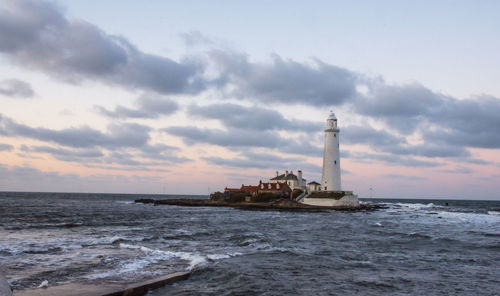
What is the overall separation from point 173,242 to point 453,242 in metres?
20.9

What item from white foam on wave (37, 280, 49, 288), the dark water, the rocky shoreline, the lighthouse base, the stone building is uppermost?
the stone building

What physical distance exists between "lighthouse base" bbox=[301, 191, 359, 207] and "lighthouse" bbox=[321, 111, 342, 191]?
55.0 inches

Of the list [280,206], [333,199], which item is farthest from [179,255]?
[280,206]

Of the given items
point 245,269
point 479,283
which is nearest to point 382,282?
point 479,283

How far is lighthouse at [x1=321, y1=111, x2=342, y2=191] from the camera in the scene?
71.8 m

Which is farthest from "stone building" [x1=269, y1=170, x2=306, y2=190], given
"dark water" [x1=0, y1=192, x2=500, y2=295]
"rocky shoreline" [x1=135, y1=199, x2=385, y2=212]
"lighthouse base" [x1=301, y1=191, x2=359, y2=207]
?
"dark water" [x1=0, y1=192, x2=500, y2=295]

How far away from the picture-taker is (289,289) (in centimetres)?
1460

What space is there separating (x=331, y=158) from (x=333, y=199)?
743 cm

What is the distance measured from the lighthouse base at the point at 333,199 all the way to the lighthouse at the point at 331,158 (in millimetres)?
1396

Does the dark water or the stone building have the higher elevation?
the stone building

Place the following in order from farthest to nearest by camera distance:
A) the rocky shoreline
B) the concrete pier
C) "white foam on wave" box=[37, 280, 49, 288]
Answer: the rocky shoreline < "white foam on wave" box=[37, 280, 49, 288] < the concrete pier

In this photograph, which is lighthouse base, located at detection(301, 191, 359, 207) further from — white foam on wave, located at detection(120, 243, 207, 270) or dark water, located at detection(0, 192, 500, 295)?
white foam on wave, located at detection(120, 243, 207, 270)

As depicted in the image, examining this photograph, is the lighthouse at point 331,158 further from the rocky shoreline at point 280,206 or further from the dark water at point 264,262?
the dark water at point 264,262

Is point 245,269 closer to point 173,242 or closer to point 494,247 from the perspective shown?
point 173,242
